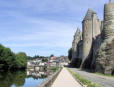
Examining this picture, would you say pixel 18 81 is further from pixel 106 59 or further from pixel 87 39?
pixel 87 39

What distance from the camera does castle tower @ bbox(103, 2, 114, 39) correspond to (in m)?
33.9

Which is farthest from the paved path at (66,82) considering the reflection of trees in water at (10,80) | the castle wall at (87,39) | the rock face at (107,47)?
the castle wall at (87,39)

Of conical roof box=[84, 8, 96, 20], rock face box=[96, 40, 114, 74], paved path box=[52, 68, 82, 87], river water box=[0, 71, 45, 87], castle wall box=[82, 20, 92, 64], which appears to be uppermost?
conical roof box=[84, 8, 96, 20]

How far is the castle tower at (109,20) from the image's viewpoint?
111 ft

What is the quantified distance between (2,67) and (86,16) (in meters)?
31.9

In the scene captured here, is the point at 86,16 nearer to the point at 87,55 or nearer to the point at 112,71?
the point at 87,55

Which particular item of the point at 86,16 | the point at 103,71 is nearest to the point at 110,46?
the point at 103,71

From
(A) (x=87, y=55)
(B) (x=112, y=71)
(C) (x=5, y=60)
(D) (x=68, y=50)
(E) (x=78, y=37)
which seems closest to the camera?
(B) (x=112, y=71)

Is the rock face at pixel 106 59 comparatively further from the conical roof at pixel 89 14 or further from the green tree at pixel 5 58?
the green tree at pixel 5 58

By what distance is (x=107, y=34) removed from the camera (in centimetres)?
3431

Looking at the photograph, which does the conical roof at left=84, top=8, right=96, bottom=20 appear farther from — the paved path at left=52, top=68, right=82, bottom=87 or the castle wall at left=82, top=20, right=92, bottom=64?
the paved path at left=52, top=68, right=82, bottom=87

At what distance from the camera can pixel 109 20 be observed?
34.4 m

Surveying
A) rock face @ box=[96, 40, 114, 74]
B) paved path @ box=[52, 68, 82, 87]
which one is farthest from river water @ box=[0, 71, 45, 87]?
rock face @ box=[96, 40, 114, 74]

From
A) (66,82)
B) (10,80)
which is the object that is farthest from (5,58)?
(66,82)
